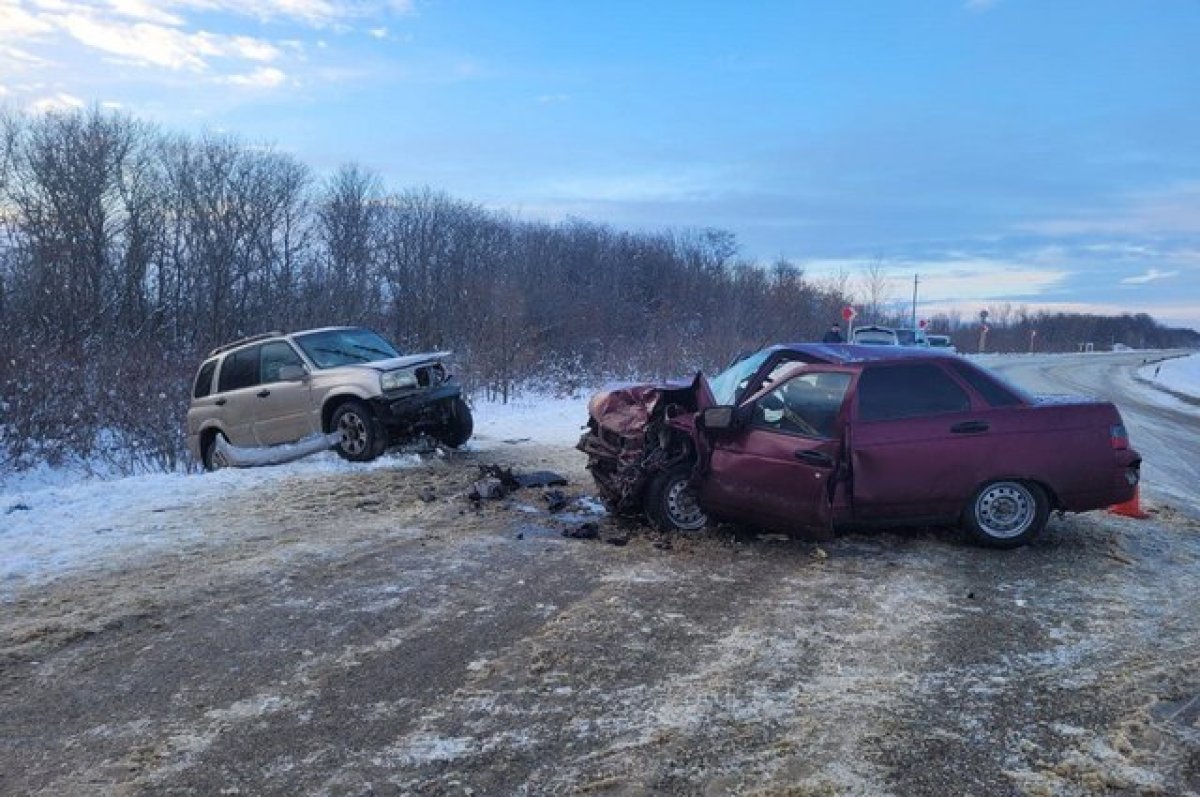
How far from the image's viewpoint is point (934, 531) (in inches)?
297

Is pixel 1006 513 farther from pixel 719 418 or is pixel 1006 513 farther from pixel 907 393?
pixel 719 418

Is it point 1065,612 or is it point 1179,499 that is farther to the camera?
point 1179,499

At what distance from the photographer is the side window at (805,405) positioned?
7008mm

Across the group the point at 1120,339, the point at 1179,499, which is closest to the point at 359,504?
the point at 1179,499

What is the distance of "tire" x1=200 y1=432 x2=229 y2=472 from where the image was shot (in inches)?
488

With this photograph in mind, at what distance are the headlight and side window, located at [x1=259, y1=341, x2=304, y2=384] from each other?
1602 mm

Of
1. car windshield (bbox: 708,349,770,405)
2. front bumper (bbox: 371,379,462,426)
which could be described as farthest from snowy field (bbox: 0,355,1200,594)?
car windshield (bbox: 708,349,770,405)

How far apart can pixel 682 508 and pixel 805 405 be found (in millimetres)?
1422

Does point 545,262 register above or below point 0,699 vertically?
above

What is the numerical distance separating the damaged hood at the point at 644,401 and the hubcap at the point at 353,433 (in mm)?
4323

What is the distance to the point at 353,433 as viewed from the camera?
37.5 ft

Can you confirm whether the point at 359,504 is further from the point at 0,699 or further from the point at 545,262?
the point at 545,262

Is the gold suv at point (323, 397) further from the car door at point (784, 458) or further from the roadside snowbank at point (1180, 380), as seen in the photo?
the roadside snowbank at point (1180, 380)

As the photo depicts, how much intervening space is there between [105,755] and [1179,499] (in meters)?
10.6
